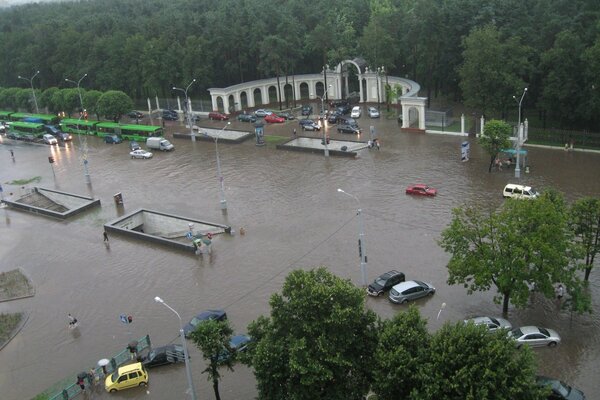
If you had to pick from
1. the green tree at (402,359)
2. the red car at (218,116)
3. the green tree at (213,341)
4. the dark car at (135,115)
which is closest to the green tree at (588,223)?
the green tree at (402,359)

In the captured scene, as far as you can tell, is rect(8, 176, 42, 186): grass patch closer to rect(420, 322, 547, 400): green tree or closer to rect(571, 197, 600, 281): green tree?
rect(571, 197, 600, 281): green tree

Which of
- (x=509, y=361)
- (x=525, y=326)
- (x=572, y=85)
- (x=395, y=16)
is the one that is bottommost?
(x=525, y=326)

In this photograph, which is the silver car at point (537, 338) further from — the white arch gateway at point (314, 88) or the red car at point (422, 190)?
the white arch gateway at point (314, 88)

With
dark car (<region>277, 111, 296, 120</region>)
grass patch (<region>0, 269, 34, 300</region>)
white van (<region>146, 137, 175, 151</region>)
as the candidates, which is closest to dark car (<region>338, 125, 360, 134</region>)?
dark car (<region>277, 111, 296, 120</region>)

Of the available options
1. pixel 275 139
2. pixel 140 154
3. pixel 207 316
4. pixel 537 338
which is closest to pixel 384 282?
pixel 537 338

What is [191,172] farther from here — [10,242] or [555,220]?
[555,220]

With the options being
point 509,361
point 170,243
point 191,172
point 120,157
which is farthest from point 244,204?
point 509,361
